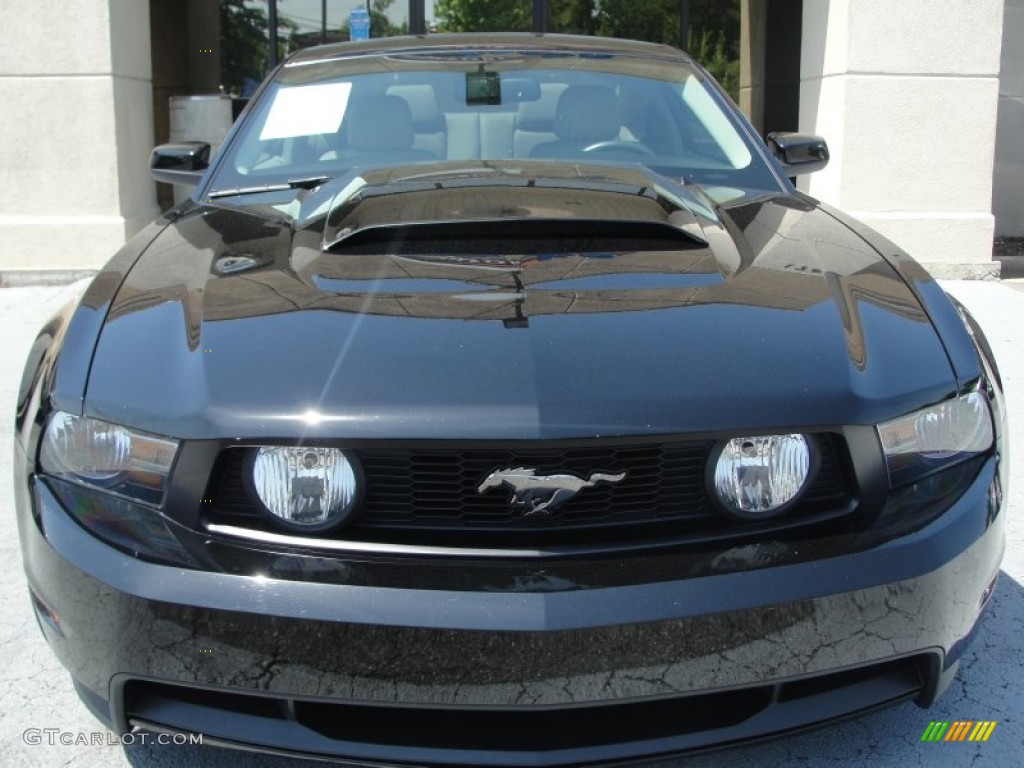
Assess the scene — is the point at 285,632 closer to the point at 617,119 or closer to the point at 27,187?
the point at 617,119

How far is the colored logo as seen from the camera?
217 cm

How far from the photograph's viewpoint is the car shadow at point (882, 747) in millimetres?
2072

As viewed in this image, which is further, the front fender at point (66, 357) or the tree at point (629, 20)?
the tree at point (629, 20)

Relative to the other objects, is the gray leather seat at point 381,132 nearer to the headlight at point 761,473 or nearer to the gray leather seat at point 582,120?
the gray leather seat at point 582,120

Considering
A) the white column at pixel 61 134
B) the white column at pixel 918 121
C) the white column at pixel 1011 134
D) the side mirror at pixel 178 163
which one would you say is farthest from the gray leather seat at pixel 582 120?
the white column at pixel 1011 134

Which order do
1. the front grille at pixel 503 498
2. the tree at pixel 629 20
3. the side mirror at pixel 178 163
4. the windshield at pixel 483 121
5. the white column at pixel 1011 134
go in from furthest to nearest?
1. the tree at pixel 629 20
2. the white column at pixel 1011 134
3. the side mirror at pixel 178 163
4. the windshield at pixel 483 121
5. the front grille at pixel 503 498

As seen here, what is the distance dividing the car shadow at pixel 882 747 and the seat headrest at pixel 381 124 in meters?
1.81

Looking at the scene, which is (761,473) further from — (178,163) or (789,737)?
(178,163)

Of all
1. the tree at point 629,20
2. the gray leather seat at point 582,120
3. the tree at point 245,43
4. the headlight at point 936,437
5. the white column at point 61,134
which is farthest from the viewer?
the tree at point 245,43

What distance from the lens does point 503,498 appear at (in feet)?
5.74

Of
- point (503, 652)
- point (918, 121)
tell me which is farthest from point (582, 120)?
point (918, 121)

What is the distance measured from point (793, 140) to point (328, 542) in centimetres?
238

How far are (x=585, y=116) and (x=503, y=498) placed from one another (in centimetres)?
188

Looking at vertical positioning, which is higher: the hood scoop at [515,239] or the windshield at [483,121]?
the windshield at [483,121]
